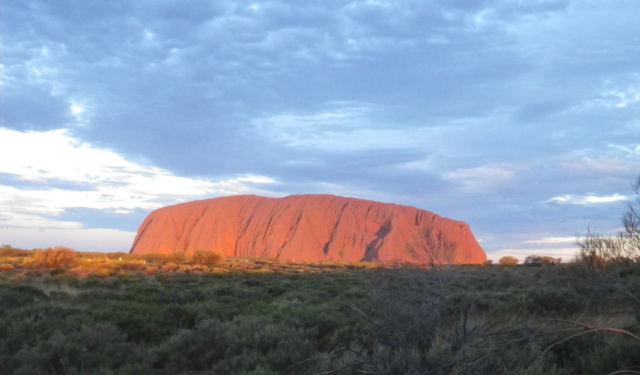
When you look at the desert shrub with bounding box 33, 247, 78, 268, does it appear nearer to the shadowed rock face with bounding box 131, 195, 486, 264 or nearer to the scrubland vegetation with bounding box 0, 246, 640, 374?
the scrubland vegetation with bounding box 0, 246, 640, 374

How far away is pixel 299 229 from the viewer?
5700 centimetres

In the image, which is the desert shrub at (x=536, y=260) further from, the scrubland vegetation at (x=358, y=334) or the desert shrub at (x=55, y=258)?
the desert shrub at (x=55, y=258)


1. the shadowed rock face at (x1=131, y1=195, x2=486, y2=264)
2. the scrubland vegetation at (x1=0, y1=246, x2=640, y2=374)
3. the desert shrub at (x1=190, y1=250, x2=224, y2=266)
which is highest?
the shadowed rock face at (x1=131, y1=195, x2=486, y2=264)

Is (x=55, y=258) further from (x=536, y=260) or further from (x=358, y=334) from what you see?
(x=536, y=260)

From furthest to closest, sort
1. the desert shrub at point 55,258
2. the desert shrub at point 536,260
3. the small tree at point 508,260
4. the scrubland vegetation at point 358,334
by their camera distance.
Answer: the small tree at point 508,260, the desert shrub at point 536,260, the desert shrub at point 55,258, the scrubland vegetation at point 358,334

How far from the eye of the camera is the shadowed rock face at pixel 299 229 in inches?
2156

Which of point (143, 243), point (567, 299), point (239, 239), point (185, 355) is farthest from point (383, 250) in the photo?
point (185, 355)

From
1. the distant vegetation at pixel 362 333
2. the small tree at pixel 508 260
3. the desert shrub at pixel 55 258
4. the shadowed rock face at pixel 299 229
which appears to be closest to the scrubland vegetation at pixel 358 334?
the distant vegetation at pixel 362 333

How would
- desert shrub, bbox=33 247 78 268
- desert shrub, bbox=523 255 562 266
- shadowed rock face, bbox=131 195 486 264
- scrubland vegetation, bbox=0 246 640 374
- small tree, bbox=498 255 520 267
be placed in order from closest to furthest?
scrubland vegetation, bbox=0 246 640 374 → desert shrub, bbox=33 247 78 268 → desert shrub, bbox=523 255 562 266 → small tree, bbox=498 255 520 267 → shadowed rock face, bbox=131 195 486 264

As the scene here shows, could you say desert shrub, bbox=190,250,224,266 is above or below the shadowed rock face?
below

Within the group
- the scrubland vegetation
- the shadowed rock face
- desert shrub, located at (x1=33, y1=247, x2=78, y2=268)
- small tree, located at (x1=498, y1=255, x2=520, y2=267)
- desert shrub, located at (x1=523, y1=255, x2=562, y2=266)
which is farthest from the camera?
the shadowed rock face

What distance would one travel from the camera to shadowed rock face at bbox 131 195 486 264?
54.8 metres

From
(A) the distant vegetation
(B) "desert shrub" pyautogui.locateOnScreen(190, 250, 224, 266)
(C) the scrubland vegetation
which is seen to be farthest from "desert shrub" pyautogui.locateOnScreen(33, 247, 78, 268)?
(C) the scrubland vegetation

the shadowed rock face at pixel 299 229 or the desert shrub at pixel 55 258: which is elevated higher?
the shadowed rock face at pixel 299 229
